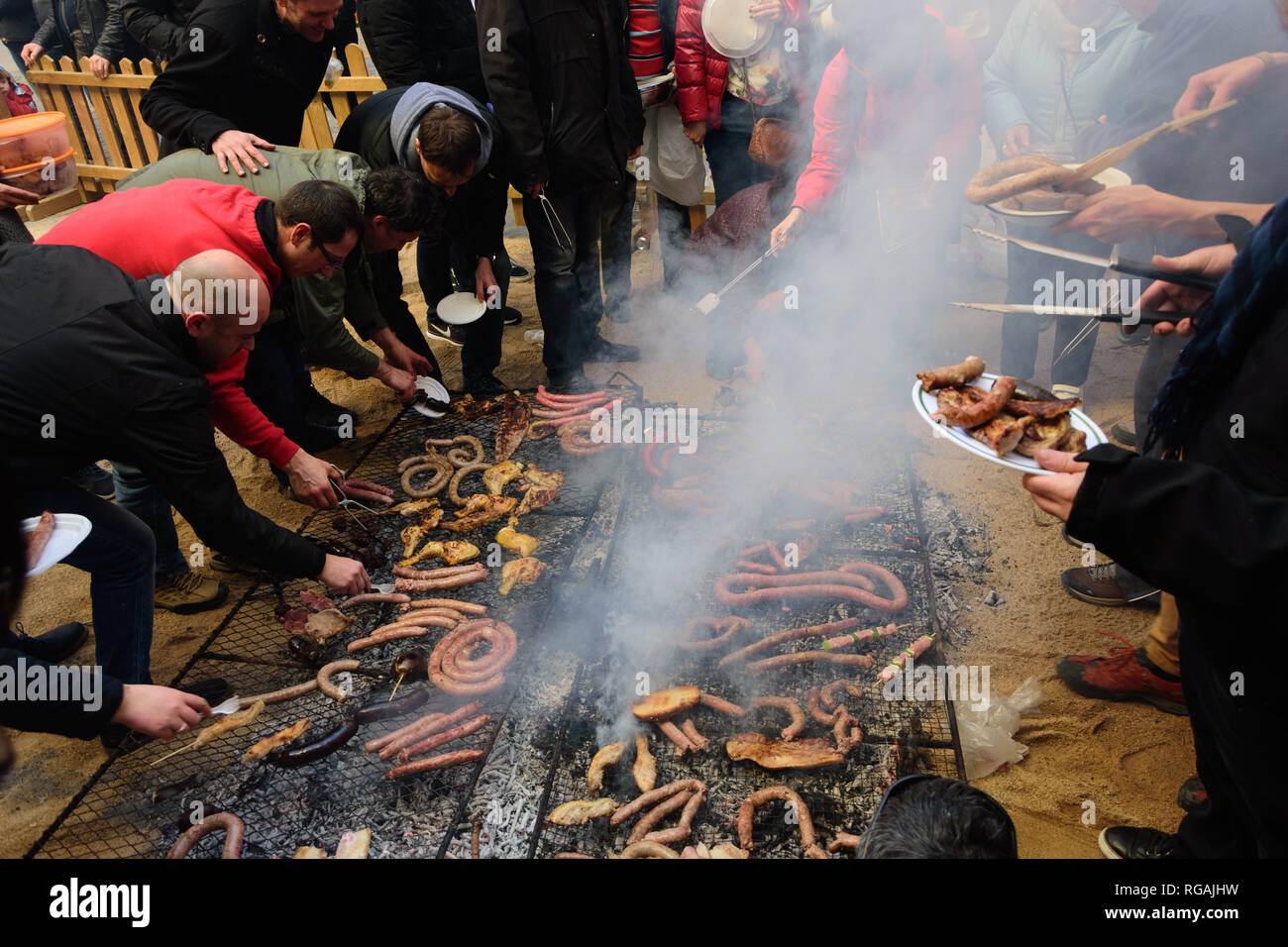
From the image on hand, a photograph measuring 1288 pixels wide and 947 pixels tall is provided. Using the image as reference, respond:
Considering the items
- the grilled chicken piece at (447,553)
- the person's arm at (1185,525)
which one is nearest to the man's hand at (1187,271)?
the person's arm at (1185,525)

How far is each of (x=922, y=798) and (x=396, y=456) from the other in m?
4.46

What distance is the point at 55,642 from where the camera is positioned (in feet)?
15.0

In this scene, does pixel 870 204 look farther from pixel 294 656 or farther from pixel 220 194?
pixel 294 656

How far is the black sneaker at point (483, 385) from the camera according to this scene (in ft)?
21.4

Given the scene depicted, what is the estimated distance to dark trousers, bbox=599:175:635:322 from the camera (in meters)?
6.85

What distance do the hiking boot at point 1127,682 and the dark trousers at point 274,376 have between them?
5.47 metres

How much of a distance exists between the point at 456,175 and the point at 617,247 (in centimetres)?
270

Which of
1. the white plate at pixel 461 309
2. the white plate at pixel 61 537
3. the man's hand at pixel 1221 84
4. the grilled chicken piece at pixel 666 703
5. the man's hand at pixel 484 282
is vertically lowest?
the grilled chicken piece at pixel 666 703

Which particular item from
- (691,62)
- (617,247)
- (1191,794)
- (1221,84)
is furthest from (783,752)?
(691,62)

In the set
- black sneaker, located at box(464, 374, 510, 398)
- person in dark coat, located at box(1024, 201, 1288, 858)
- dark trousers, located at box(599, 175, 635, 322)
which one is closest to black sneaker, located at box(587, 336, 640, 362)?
dark trousers, located at box(599, 175, 635, 322)

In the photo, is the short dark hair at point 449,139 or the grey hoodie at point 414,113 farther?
the grey hoodie at point 414,113

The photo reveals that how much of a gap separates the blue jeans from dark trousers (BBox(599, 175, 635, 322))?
442 centimetres

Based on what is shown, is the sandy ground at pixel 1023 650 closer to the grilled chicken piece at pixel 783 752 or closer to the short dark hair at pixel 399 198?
the grilled chicken piece at pixel 783 752

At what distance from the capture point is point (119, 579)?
147 inches
